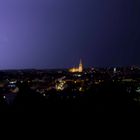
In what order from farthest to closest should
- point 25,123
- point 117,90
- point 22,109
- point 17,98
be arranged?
point 117,90
point 17,98
point 22,109
point 25,123

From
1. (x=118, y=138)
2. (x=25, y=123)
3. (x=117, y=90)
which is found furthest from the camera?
(x=117, y=90)

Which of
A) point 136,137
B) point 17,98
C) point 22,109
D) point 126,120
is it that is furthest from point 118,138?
point 17,98

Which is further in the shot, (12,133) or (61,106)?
(61,106)

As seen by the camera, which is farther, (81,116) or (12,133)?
(81,116)

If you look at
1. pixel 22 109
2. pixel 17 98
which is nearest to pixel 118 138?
pixel 22 109

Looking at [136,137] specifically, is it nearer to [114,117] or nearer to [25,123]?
[114,117]

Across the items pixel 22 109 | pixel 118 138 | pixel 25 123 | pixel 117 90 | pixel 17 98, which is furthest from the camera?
pixel 117 90

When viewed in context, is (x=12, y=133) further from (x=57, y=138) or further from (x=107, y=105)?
(x=107, y=105)
